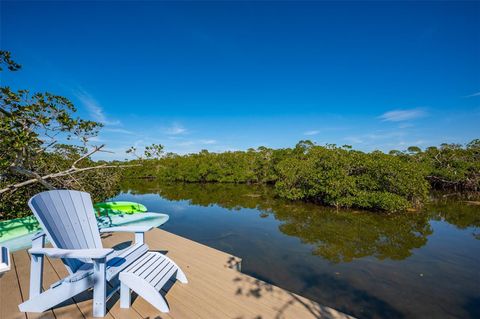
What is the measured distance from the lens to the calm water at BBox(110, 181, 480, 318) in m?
3.86

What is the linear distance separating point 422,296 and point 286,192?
357 inches

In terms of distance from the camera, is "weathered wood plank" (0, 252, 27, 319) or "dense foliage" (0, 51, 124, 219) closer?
"weathered wood plank" (0, 252, 27, 319)

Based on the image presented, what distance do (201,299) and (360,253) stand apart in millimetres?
4827

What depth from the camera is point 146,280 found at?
6.68 ft

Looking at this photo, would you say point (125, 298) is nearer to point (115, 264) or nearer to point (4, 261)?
point (115, 264)

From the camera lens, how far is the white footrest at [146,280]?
2.03 meters

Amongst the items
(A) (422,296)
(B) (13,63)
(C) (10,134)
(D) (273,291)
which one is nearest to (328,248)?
(A) (422,296)

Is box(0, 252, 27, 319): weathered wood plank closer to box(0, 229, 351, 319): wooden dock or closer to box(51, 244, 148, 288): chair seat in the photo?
box(0, 229, 351, 319): wooden dock

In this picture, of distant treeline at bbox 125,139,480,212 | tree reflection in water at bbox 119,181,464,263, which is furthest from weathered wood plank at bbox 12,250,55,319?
tree reflection in water at bbox 119,181,464,263

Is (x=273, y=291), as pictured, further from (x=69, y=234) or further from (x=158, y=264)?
(x=69, y=234)

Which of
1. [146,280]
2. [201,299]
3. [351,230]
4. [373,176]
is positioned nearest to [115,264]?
[146,280]

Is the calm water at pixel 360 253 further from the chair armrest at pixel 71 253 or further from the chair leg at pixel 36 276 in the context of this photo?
the chair leg at pixel 36 276

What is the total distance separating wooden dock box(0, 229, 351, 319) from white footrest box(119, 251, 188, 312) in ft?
0.40

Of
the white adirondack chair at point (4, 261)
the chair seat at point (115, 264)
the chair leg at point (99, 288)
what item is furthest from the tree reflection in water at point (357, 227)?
the white adirondack chair at point (4, 261)
